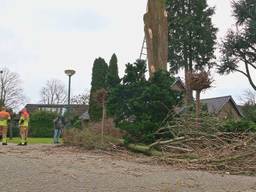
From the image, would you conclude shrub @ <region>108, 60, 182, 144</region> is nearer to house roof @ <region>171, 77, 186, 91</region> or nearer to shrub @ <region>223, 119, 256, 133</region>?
house roof @ <region>171, 77, 186, 91</region>

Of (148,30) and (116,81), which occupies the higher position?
(148,30)

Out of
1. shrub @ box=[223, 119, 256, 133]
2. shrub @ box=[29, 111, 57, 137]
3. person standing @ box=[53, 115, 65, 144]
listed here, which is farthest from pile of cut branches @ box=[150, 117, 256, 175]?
shrub @ box=[29, 111, 57, 137]

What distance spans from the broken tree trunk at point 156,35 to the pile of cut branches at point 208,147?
471 cm

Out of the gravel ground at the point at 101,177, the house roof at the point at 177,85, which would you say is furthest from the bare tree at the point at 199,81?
the gravel ground at the point at 101,177

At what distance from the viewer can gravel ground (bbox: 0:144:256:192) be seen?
8.71 m

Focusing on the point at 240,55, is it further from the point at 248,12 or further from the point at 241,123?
the point at 241,123

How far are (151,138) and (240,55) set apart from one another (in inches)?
928

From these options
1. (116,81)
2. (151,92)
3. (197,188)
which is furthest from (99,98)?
(197,188)

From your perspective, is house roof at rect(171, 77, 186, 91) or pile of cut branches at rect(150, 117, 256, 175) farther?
house roof at rect(171, 77, 186, 91)

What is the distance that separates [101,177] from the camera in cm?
961

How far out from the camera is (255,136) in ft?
38.7

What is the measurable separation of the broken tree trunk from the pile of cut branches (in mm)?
4715

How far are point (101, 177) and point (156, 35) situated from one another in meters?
9.60

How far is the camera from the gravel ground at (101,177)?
8.71m
